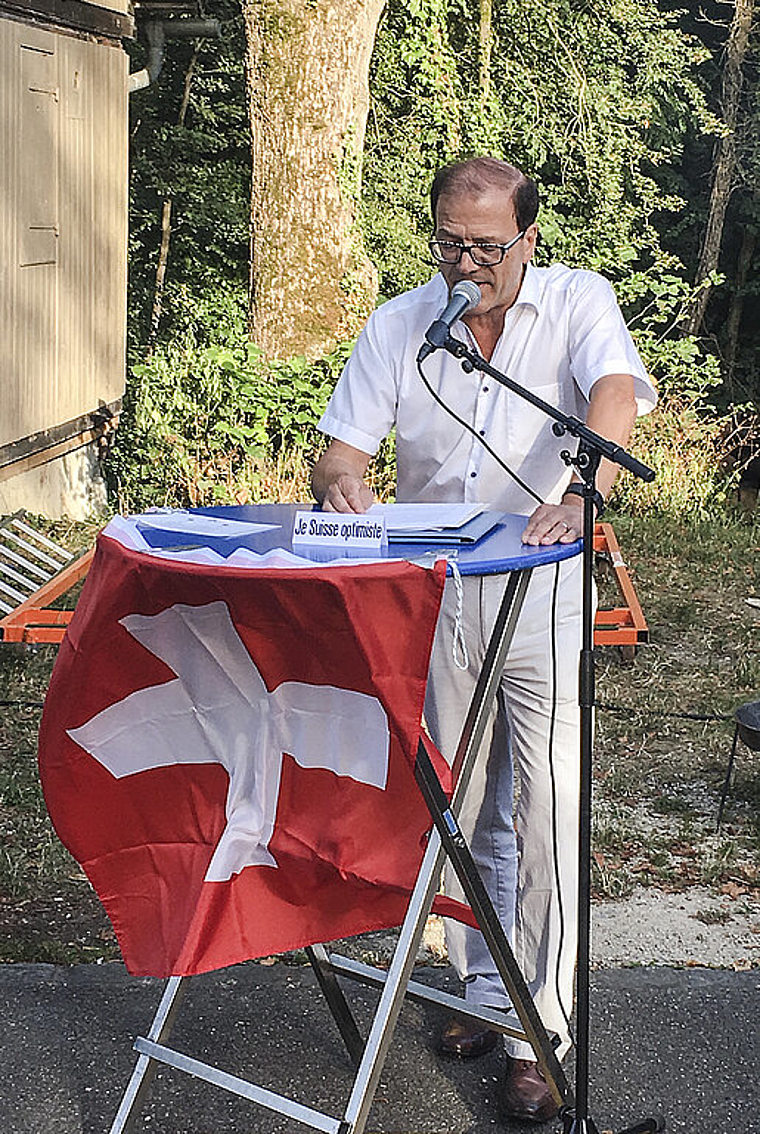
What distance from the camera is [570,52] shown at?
1691 cm

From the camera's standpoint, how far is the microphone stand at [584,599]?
9.98ft

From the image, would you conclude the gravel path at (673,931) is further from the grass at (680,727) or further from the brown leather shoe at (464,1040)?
the brown leather shoe at (464,1040)

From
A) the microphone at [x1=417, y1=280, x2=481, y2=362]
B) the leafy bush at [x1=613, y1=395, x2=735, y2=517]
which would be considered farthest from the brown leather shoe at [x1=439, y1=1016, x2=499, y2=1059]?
the leafy bush at [x1=613, y1=395, x2=735, y2=517]

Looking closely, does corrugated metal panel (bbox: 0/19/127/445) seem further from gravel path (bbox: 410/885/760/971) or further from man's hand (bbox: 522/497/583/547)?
man's hand (bbox: 522/497/583/547)

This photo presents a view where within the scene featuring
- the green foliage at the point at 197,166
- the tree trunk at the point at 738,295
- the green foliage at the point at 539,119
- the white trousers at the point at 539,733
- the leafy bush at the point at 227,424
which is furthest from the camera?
the tree trunk at the point at 738,295

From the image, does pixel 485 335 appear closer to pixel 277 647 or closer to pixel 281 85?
pixel 277 647

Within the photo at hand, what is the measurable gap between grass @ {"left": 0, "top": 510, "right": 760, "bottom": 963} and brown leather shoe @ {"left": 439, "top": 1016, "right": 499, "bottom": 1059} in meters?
1.15

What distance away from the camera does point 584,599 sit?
3.18m

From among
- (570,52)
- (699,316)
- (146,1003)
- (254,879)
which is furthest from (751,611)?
(699,316)

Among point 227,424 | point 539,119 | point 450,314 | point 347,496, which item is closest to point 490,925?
point 347,496

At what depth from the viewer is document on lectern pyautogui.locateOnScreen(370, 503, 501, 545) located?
3.14m

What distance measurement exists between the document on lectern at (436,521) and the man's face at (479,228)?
18.4 inches

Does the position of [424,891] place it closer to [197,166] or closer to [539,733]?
[539,733]

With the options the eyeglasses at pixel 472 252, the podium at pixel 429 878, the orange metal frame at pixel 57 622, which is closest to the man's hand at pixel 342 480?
the podium at pixel 429 878
